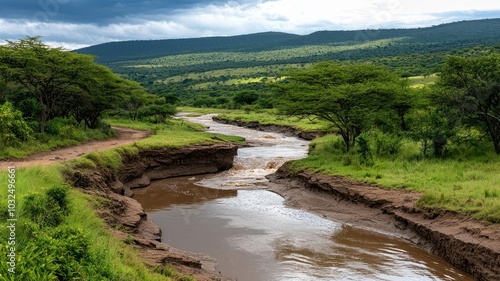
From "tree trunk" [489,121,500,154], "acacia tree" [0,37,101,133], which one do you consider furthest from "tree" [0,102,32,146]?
"tree trunk" [489,121,500,154]

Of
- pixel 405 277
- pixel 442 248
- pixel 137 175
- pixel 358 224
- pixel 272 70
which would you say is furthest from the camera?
pixel 272 70

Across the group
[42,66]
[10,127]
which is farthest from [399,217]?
[42,66]

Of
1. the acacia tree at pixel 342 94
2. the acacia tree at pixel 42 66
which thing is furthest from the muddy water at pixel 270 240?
the acacia tree at pixel 42 66

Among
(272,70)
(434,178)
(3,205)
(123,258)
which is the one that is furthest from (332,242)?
(272,70)

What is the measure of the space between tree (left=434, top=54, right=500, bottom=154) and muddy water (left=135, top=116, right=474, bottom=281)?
8.82 meters

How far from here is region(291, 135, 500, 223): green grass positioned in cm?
1423

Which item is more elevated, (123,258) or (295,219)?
(123,258)

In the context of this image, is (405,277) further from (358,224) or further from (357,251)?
(358,224)

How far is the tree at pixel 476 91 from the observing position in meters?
20.4

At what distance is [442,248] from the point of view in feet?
44.8

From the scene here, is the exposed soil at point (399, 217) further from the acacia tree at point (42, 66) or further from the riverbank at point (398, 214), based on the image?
the acacia tree at point (42, 66)

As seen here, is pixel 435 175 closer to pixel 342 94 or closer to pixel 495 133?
pixel 495 133

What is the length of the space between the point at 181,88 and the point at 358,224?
121 metres

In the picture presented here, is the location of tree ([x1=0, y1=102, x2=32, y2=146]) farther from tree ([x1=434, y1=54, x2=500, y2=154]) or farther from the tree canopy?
tree ([x1=434, y1=54, x2=500, y2=154])
